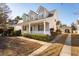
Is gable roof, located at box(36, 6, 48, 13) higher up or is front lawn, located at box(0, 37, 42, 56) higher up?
gable roof, located at box(36, 6, 48, 13)

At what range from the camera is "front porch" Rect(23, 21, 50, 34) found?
169 inches

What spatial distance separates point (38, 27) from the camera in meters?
4.29

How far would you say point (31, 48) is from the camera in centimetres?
429

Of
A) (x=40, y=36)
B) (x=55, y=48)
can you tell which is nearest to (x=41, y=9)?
(x=40, y=36)

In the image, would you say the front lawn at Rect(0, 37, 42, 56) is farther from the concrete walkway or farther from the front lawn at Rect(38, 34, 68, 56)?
the concrete walkway

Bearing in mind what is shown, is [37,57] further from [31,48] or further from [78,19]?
[78,19]

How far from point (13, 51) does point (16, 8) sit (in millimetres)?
552

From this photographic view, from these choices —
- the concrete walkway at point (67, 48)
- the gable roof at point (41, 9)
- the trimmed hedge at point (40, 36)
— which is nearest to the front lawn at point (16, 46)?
the trimmed hedge at point (40, 36)

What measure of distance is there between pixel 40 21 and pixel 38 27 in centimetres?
9

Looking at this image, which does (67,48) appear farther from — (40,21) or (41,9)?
(41,9)

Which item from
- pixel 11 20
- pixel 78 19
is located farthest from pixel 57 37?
pixel 11 20

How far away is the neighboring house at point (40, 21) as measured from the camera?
4.29 metres

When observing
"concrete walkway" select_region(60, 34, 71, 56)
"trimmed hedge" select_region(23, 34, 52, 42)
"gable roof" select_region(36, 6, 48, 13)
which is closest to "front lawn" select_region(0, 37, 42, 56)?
"trimmed hedge" select_region(23, 34, 52, 42)

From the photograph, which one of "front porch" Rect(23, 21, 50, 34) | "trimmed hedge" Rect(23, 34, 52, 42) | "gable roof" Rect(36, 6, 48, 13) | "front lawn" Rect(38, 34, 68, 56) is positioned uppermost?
"gable roof" Rect(36, 6, 48, 13)
